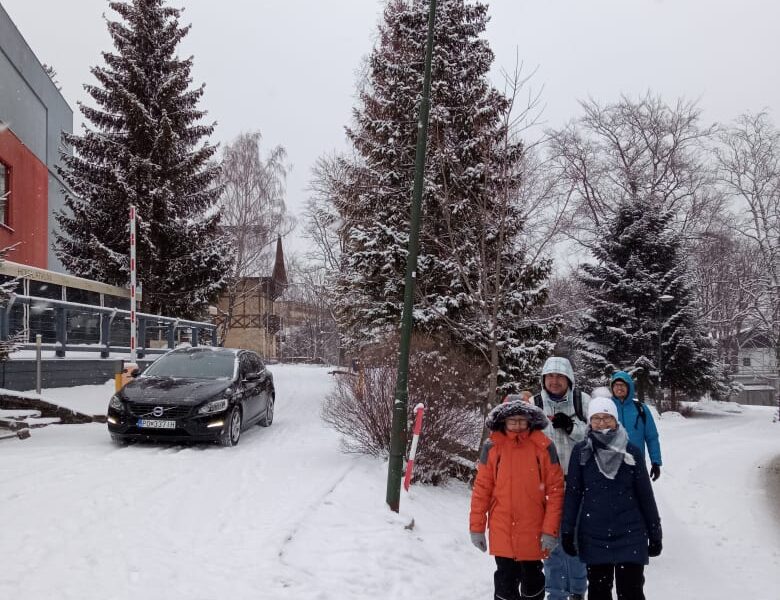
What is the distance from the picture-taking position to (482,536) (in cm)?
411

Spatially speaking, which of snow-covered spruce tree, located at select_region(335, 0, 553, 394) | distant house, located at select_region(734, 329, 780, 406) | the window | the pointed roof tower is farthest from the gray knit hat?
the pointed roof tower

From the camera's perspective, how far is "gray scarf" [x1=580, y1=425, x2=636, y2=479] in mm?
3948

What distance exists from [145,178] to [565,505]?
2002cm

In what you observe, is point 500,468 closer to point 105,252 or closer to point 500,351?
point 500,351

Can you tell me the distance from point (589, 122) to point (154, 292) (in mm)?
25905

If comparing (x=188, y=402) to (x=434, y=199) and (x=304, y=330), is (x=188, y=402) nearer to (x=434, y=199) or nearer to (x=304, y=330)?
(x=434, y=199)

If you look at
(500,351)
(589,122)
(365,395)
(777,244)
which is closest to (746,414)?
(777,244)

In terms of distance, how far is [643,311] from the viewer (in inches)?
1131

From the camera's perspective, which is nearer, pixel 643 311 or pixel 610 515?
pixel 610 515

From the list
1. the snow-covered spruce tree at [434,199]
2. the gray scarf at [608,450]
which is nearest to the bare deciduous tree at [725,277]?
the snow-covered spruce tree at [434,199]

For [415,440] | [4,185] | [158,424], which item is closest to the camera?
[415,440]

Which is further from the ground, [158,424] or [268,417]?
[158,424]

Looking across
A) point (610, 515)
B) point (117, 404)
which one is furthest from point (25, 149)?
point (610, 515)

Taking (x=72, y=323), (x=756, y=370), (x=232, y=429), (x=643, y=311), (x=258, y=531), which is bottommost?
(x=756, y=370)
